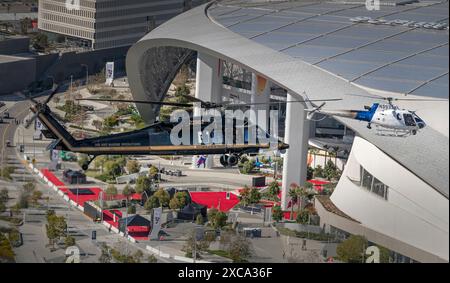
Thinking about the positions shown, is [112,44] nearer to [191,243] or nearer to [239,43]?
[239,43]

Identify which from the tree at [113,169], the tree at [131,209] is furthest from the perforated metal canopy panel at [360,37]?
the tree at [131,209]

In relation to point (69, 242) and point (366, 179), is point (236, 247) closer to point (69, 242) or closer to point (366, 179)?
point (366, 179)

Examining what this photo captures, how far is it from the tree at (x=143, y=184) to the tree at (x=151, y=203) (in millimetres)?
3242

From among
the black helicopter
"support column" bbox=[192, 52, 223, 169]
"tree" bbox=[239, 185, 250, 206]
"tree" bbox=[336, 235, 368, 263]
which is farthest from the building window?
"support column" bbox=[192, 52, 223, 169]

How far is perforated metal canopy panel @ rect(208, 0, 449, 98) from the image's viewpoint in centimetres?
7700

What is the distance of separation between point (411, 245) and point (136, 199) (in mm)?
24703

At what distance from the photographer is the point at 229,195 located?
305 feet

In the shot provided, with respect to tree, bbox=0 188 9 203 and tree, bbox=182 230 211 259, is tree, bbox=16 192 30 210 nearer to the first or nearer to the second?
tree, bbox=0 188 9 203

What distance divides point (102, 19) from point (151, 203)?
69869mm

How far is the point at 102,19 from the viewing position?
154500mm

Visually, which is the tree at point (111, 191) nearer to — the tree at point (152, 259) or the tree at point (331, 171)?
the tree at point (152, 259)

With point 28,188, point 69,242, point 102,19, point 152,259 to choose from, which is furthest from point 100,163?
point 102,19

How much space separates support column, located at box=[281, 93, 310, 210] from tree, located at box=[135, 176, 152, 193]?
9274 mm
